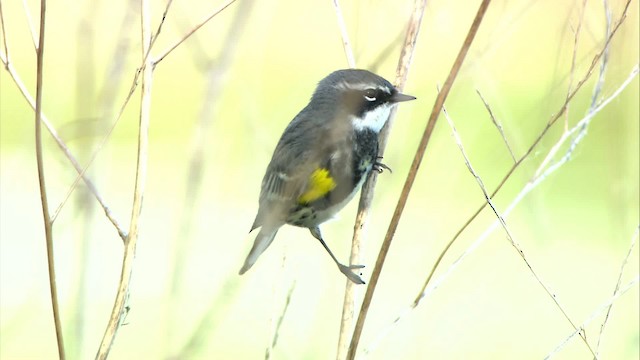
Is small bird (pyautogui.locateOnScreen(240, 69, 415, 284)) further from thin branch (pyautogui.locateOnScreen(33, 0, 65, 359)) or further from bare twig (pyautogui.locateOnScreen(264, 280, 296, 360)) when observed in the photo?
thin branch (pyautogui.locateOnScreen(33, 0, 65, 359))

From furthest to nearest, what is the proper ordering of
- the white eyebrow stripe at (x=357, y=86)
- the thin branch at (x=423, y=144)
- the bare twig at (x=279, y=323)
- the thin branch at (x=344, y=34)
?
the white eyebrow stripe at (x=357, y=86) < the thin branch at (x=344, y=34) < the bare twig at (x=279, y=323) < the thin branch at (x=423, y=144)

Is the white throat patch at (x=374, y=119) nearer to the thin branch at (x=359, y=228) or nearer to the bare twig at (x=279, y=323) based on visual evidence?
the thin branch at (x=359, y=228)

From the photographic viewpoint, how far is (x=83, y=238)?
121cm

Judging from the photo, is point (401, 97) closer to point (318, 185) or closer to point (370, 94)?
point (370, 94)

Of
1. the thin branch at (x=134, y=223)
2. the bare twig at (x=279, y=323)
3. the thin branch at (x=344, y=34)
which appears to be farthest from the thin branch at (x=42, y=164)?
the thin branch at (x=344, y=34)

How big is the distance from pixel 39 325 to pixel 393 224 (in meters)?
2.66

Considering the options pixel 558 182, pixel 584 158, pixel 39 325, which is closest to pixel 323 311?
pixel 39 325

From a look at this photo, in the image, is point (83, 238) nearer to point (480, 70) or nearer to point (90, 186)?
point (90, 186)

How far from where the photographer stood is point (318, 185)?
59.7 inches

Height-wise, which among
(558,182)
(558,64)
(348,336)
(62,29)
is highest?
(62,29)

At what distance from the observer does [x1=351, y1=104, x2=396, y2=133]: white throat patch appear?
4.98 ft

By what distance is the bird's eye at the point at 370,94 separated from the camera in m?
1.52

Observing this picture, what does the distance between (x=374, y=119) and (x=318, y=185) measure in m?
0.16

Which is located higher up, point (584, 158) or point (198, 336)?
point (584, 158)
